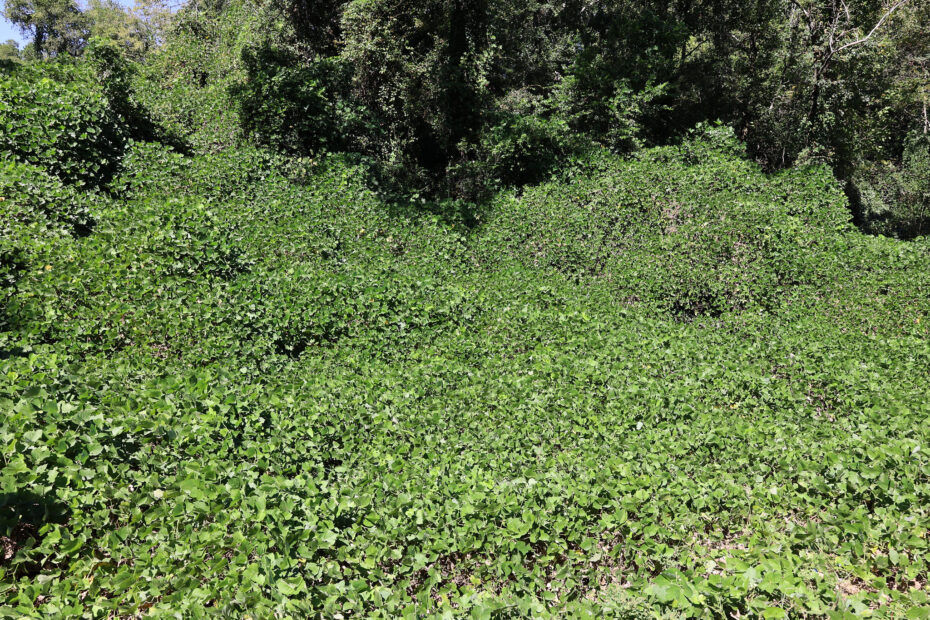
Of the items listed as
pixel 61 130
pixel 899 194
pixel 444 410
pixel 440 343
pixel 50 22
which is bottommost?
pixel 444 410

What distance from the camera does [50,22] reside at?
28.5 metres

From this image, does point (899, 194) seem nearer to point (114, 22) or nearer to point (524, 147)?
point (524, 147)

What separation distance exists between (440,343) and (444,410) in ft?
4.08

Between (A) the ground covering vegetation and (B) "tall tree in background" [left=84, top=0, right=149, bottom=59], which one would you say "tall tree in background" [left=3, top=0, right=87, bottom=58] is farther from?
(A) the ground covering vegetation

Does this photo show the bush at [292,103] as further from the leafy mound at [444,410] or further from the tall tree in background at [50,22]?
the tall tree in background at [50,22]

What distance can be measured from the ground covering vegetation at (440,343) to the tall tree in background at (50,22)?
2514 centimetres

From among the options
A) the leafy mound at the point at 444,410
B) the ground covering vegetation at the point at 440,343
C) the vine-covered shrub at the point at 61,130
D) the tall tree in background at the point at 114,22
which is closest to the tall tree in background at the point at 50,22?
the tall tree in background at the point at 114,22

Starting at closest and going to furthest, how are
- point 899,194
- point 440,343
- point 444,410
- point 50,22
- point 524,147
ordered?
point 444,410 → point 440,343 → point 524,147 → point 899,194 → point 50,22

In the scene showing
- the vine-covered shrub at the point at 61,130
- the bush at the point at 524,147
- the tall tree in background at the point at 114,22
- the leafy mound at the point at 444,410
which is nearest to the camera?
the leafy mound at the point at 444,410

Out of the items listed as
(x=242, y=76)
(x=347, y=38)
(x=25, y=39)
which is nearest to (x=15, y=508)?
(x=242, y=76)

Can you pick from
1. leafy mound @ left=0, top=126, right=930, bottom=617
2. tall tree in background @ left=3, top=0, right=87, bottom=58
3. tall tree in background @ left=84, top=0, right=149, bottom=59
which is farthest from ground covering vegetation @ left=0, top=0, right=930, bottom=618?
tall tree in background @ left=3, top=0, right=87, bottom=58

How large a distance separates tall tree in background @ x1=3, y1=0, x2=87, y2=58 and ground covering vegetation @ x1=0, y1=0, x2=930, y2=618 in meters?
25.1

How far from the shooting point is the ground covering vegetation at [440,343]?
7.86 ft

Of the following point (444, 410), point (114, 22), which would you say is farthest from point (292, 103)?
point (114, 22)
